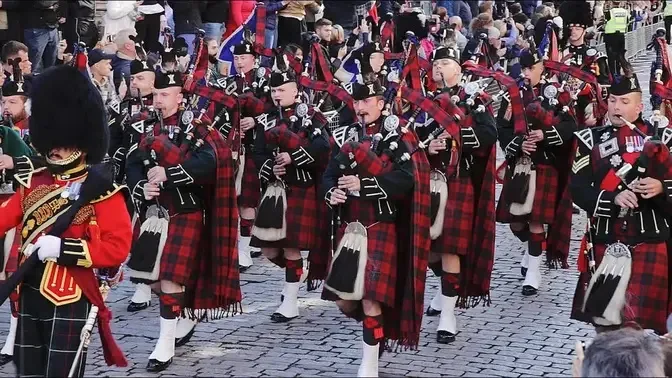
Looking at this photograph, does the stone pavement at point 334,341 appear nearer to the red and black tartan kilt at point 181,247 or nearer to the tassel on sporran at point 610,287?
the red and black tartan kilt at point 181,247

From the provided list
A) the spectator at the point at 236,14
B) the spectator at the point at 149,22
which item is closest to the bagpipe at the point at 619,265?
the spectator at the point at 149,22

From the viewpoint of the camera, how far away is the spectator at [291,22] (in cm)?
1448

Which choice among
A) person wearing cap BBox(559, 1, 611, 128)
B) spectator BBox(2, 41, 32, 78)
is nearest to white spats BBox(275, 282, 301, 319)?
person wearing cap BBox(559, 1, 611, 128)

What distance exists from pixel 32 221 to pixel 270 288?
12.5 ft

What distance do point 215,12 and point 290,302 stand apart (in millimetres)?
6621

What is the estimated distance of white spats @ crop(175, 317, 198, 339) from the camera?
27.4ft

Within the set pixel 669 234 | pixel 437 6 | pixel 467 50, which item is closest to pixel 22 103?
pixel 467 50

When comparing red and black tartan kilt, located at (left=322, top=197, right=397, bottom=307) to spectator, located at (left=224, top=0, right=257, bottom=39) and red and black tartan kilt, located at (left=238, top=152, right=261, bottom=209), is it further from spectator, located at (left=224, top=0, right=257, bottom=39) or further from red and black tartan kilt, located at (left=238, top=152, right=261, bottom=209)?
spectator, located at (left=224, top=0, right=257, bottom=39)

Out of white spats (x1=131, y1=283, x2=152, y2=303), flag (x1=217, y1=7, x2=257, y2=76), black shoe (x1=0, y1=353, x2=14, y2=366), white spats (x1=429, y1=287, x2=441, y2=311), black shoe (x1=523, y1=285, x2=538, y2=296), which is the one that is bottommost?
black shoe (x1=0, y1=353, x2=14, y2=366)

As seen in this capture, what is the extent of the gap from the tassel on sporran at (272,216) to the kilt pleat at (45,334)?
Result: 3.08 meters

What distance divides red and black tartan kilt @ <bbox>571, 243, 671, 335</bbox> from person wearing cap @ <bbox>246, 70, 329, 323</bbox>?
101 inches

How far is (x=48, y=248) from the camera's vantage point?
6.00 metres

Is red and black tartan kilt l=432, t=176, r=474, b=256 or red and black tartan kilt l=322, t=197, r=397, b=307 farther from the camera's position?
red and black tartan kilt l=432, t=176, r=474, b=256

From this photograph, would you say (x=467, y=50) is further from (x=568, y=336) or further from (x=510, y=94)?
(x=568, y=336)
